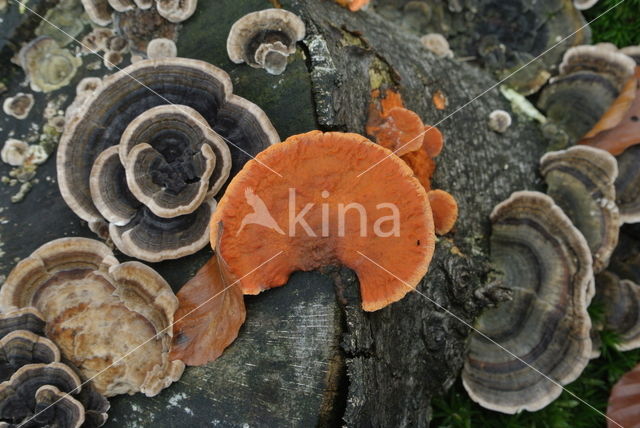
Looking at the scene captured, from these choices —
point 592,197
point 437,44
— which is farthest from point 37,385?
point 437,44

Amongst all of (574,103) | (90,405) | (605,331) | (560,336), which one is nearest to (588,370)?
(605,331)

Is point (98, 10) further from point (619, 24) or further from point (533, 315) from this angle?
point (619, 24)

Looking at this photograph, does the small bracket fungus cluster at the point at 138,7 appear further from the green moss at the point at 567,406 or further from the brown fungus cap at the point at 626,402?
the brown fungus cap at the point at 626,402

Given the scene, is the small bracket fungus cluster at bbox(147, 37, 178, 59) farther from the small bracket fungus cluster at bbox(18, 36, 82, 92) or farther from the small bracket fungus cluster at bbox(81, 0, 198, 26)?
the small bracket fungus cluster at bbox(18, 36, 82, 92)

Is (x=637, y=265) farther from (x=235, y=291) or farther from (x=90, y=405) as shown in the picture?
(x=90, y=405)

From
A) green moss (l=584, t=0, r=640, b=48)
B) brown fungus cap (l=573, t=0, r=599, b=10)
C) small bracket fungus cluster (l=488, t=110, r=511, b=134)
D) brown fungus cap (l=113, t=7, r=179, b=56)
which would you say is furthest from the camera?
green moss (l=584, t=0, r=640, b=48)

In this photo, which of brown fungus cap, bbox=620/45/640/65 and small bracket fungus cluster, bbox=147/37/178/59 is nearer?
small bracket fungus cluster, bbox=147/37/178/59

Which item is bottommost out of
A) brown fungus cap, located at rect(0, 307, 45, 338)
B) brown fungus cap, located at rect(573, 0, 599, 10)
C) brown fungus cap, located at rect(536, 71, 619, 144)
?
brown fungus cap, located at rect(0, 307, 45, 338)

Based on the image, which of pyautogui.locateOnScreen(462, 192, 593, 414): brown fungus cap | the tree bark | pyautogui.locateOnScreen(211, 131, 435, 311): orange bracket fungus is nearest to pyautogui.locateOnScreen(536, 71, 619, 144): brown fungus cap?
the tree bark
